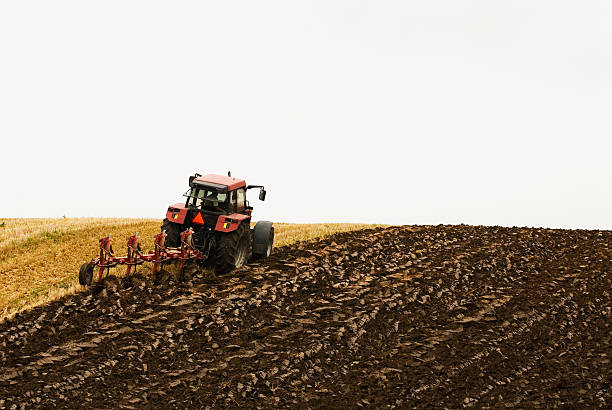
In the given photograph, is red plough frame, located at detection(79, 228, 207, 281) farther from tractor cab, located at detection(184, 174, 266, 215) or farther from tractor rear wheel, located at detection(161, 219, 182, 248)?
tractor cab, located at detection(184, 174, 266, 215)

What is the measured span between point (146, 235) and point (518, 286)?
13150 millimetres

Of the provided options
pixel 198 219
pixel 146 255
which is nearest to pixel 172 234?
pixel 198 219

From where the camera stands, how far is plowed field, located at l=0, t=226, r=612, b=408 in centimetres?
1232

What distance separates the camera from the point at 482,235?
23156mm

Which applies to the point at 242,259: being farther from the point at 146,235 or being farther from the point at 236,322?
the point at 146,235

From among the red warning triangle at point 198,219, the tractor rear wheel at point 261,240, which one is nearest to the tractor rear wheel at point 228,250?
the red warning triangle at point 198,219

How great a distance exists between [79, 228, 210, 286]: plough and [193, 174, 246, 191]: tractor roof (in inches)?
61.5

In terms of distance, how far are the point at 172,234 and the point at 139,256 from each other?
58.5 inches

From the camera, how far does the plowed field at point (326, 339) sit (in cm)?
1232

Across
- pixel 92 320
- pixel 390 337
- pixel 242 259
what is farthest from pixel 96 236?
pixel 390 337

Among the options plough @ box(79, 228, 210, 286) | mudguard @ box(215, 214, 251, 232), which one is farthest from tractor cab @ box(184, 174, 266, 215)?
plough @ box(79, 228, 210, 286)

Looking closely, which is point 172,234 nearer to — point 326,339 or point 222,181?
point 222,181

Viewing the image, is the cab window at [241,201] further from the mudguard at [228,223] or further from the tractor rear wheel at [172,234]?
the tractor rear wheel at [172,234]

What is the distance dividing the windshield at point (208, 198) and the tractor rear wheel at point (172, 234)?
715 mm
